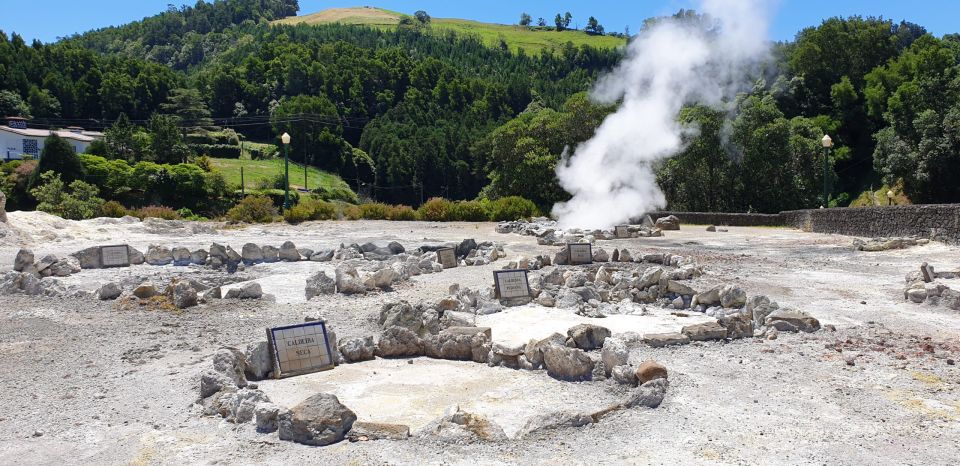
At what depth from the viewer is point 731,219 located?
30391 millimetres

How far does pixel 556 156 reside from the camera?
138 ft

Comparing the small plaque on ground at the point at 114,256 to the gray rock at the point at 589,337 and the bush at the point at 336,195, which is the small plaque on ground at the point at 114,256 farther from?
the bush at the point at 336,195

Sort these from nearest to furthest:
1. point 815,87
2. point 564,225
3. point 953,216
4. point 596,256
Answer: point 596,256 → point 953,216 → point 564,225 → point 815,87

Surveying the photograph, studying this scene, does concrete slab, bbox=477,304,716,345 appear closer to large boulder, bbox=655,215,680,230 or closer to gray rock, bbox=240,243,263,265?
gray rock, bbox=240,243,263,265

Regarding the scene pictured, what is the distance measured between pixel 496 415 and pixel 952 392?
3.77 meters

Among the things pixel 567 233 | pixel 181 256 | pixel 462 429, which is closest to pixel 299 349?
pixel 462 429

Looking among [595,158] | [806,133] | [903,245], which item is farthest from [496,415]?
[806,133]

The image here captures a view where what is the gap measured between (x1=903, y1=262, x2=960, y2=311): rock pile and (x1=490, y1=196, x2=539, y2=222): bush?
2335cm

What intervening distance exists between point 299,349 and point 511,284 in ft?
14.1

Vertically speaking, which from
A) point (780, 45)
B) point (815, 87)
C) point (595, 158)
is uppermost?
point (780, 45)

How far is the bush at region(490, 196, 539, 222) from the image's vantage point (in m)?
35.0

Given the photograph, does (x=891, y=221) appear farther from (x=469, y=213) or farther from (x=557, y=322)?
(x=469, y=213)

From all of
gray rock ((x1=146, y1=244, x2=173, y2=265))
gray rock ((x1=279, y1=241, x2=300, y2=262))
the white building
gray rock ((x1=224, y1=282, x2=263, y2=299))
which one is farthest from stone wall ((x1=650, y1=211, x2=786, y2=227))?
the white building

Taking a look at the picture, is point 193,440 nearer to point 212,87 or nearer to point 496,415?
point 496,415
